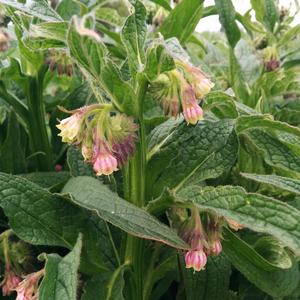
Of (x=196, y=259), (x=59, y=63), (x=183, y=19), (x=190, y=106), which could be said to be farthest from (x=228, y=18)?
(x=196, y=259)

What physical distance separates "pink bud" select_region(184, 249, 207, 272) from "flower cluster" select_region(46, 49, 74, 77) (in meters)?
0.53

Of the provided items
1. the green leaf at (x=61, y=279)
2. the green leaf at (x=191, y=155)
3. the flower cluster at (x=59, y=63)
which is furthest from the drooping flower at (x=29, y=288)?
the flower cluster at (x=59, y=63)

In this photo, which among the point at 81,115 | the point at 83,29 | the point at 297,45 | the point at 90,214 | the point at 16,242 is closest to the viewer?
the point at 83,29

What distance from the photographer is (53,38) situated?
0.80 meters

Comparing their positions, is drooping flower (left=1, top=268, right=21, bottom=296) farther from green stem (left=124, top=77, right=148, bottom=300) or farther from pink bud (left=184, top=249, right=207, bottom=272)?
pink bud (left=184, top=249, right=207, bottom=272)

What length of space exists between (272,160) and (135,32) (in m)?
0.37

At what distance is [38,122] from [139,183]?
1.50 ft

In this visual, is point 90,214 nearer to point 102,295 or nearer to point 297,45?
point 102,295

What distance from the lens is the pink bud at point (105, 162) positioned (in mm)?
794

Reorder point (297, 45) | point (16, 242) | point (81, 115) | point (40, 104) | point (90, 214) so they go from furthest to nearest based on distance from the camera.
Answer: point (297, 45) → point (40, 104) → point (16, 242) → point (90, 214) → point (81, 115)

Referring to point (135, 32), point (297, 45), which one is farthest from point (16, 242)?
point (297, 45)

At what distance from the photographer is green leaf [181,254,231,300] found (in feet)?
3.18

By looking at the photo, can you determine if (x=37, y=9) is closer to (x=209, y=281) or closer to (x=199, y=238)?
(x=199, y=238)

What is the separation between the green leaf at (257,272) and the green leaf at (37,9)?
16.3 inches
